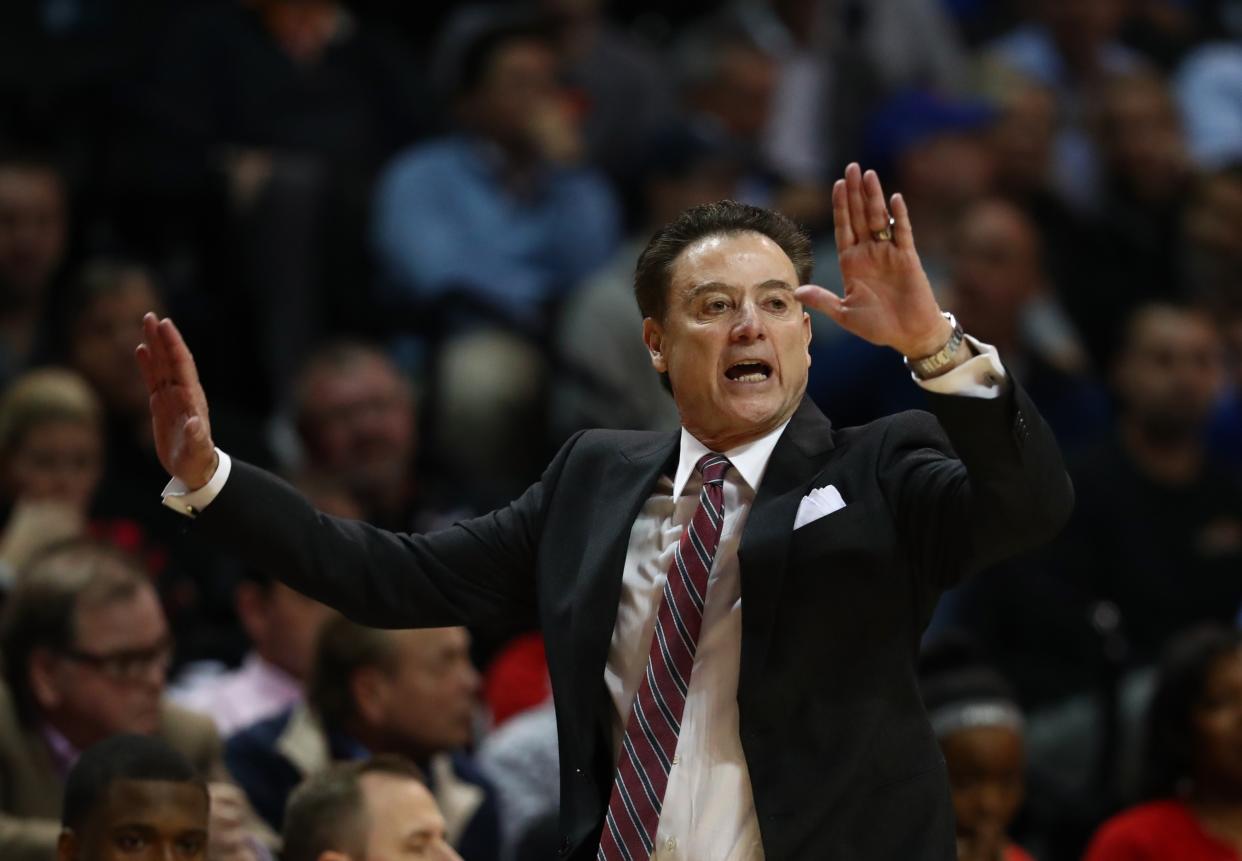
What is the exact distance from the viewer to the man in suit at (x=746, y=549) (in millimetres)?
2973

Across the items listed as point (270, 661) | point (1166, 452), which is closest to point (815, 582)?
point (270, 661)

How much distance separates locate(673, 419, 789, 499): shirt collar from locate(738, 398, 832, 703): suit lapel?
0.06 ft

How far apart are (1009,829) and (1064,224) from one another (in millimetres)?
3445

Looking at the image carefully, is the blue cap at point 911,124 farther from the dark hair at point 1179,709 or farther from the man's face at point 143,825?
the man's face at point 143,825

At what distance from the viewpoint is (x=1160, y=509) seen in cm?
689

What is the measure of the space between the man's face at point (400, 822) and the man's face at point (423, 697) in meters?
0.91

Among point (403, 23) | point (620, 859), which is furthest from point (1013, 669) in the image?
point (403, 23)

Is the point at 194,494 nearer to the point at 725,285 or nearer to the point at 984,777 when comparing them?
the point at 725,285

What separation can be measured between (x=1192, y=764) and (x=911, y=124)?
342 centimetres

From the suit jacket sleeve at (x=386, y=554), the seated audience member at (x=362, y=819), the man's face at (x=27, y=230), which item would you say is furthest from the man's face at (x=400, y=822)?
the man's face at (x=27, y=230)

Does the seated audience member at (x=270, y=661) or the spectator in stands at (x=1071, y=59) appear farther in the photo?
the spectator in stands at (x=1071, y=59)

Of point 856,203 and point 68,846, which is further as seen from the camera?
point 68,846

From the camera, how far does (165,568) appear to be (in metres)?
6.02

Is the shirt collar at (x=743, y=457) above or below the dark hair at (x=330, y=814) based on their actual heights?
above
